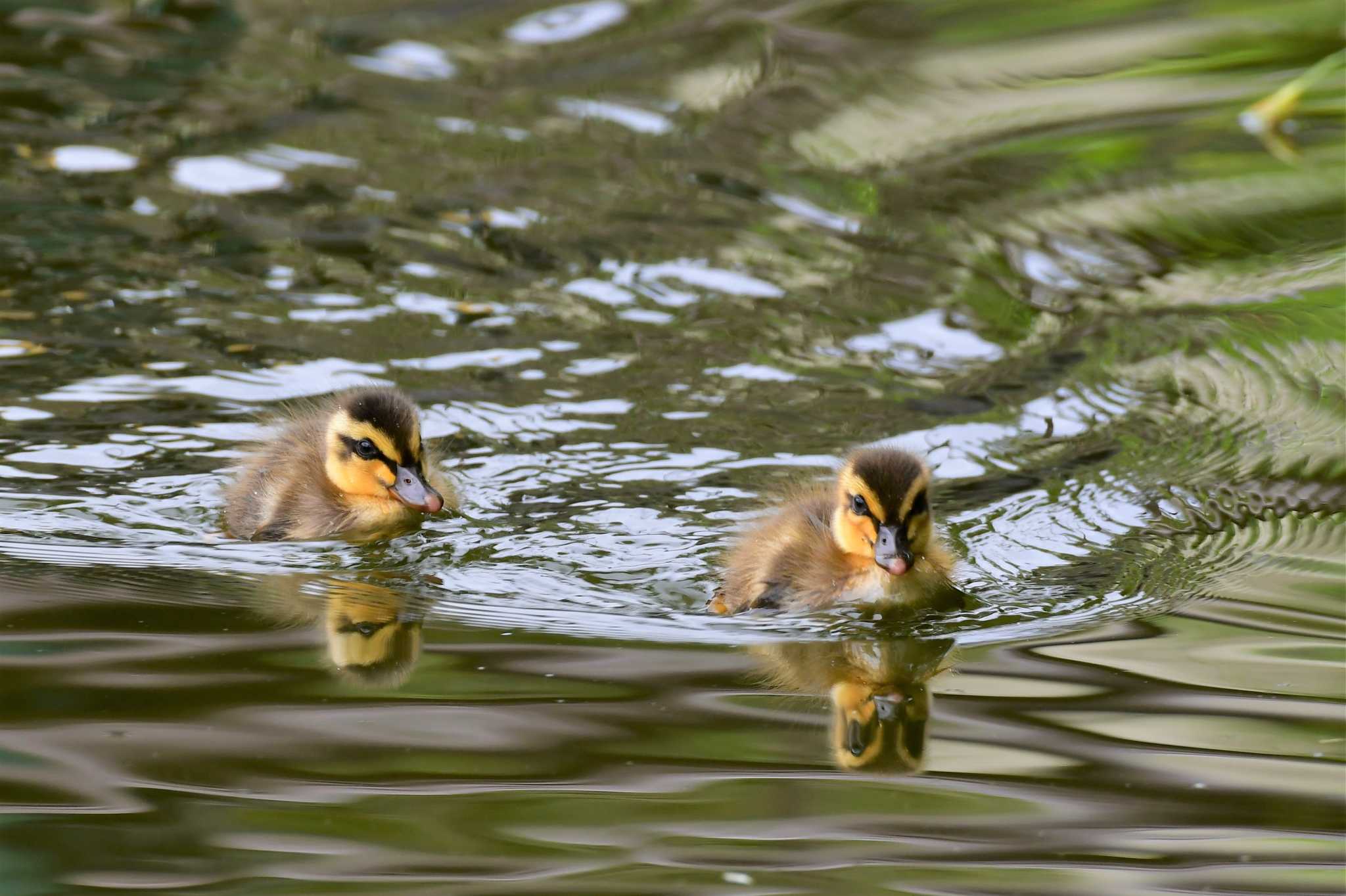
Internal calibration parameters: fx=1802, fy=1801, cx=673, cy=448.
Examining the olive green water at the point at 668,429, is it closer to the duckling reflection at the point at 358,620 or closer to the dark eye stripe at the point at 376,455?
the duckling reflection at the point at 358,620

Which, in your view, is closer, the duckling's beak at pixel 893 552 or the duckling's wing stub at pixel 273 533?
the duckling's beak at pixel 893 552

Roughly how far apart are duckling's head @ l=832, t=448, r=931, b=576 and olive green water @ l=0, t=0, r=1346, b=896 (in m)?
0.21

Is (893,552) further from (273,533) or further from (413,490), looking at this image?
(273,533)

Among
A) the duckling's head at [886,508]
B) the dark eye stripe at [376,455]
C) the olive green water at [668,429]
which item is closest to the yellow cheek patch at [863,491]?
the duckling's head at [886,508]

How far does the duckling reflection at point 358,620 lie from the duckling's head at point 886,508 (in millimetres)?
1131

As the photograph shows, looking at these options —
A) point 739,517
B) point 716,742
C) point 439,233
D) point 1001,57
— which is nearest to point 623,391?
point 739,517

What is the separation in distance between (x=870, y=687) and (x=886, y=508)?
0.65 meters

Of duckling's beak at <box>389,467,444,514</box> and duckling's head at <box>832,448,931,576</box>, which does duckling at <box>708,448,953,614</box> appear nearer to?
duckling's head at <box>832,448,931,576</box>

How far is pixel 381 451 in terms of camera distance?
5062 mm

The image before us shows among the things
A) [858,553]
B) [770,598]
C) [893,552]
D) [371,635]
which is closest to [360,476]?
[371,635]

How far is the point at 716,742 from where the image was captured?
350 cm

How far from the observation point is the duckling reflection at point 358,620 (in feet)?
12.8

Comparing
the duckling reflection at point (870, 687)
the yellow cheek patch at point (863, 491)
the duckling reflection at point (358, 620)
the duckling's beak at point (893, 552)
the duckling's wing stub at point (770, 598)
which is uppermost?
the yellow cheek patch at point (863, 491)

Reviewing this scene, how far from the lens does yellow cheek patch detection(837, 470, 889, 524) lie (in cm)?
453
